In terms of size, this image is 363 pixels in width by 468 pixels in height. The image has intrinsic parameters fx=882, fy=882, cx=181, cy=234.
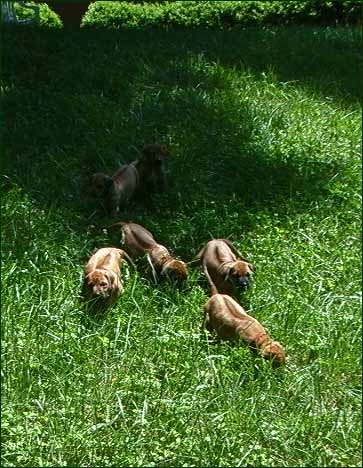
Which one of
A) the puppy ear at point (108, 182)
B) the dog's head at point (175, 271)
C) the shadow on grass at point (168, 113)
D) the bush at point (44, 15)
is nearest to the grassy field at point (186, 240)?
the shadow on grass at point (168, 113)

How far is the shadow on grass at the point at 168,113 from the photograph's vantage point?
783 centimetres

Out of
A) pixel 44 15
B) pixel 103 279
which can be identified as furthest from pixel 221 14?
pixel 103 279

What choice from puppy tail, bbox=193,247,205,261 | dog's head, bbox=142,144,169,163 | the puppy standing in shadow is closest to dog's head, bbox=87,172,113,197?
the puppy standing in shadow

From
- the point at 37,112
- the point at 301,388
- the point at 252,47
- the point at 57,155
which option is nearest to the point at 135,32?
the point at 252,47

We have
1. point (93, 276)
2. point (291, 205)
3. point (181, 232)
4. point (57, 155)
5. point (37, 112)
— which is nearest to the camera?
point (93, 276)

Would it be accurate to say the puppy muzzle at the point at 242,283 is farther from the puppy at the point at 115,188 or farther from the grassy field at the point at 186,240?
the puppy at the point at 115,188

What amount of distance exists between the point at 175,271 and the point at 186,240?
0.99 metres

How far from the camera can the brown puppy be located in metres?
5.45

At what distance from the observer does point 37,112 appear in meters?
9.30

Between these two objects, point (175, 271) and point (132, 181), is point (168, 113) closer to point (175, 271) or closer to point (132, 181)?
point (132, 181)

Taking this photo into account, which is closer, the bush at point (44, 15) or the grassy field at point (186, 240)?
the grassy field at point (186, 240)

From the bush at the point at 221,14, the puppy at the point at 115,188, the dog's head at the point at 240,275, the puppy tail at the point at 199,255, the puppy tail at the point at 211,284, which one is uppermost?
the bush at the point at 221,14

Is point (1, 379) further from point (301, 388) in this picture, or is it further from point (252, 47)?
point (252, 47)

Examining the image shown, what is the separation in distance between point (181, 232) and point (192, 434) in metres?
2.68
